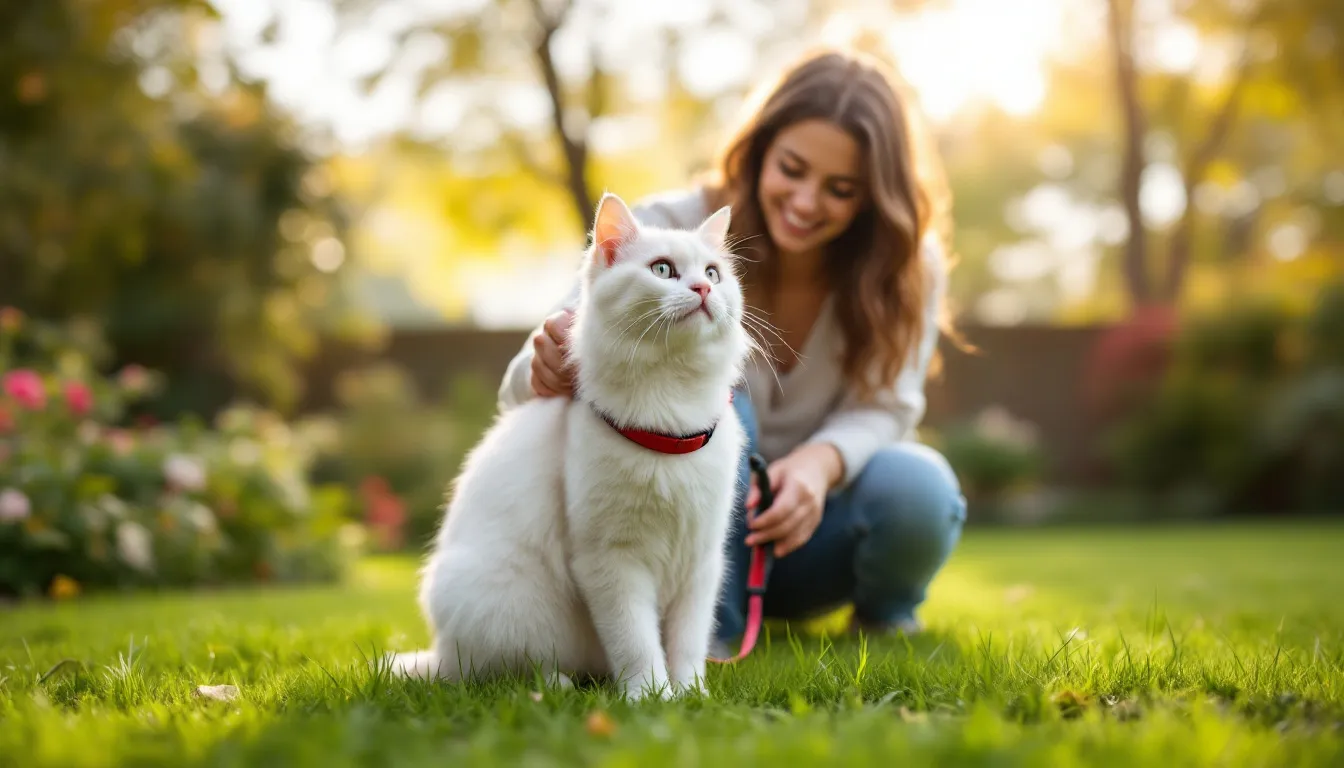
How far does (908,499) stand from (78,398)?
164 inches

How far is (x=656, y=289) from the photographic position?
1728mm

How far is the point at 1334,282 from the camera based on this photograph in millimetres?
9117

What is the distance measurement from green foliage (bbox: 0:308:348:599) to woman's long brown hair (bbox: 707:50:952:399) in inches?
125

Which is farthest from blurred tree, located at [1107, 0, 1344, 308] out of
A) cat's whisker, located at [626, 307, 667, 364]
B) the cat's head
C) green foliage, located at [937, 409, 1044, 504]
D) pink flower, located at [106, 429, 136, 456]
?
cat's whisker, located at [626, 307, 667, 364]

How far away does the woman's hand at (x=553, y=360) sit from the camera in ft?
6.52

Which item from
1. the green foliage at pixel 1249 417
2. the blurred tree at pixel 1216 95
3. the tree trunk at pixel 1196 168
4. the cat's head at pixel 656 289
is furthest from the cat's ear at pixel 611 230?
the tree trunk at pixel 1196 168

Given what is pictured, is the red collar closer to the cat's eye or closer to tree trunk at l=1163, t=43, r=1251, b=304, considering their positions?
the cat's eye

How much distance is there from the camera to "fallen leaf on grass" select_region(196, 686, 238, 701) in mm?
1738

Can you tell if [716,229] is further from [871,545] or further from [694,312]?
[871,545]

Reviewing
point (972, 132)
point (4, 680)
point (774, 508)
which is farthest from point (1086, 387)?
point (4, 680)

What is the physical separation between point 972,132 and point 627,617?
1641 centimetres

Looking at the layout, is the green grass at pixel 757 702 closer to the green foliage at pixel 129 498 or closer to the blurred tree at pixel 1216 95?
the green foliage at pixel 129 498

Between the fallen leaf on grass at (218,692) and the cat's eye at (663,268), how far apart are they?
1131mm

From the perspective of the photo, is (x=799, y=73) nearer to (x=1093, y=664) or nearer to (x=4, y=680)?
(x=1093, y=664)
